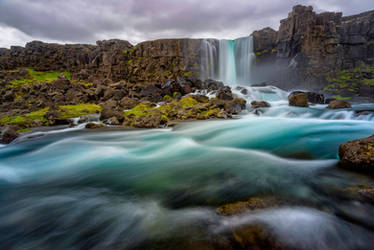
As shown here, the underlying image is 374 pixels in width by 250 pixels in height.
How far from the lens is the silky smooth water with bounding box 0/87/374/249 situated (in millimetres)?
2602

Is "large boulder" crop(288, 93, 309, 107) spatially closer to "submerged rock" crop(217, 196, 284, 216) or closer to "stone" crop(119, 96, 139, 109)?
"stone" crop(119, 96, 139, 109)

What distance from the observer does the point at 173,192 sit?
13.0ft

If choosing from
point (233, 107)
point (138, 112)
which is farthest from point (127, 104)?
point (233, 107)

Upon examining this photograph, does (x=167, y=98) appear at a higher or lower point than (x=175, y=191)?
higher

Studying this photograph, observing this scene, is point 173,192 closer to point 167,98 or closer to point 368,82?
point 167,98

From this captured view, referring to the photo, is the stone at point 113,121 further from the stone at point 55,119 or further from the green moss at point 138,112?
the stone at point 55,119

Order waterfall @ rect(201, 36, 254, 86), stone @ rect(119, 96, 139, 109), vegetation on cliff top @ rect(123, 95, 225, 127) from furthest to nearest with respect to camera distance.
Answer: waterfall @ rect(201, 36, 254, 86) → stone @ rect(119, 96, 139, 109) → vegetation on cliff top @ rect(123, 95, 225, 127)

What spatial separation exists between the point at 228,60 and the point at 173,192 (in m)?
35.9

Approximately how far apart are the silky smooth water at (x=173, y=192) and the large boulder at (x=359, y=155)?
30 cm

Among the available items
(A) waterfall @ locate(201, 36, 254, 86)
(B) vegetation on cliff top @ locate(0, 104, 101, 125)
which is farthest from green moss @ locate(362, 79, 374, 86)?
(B) vegetation on cliff top @ locate(0, 104, 101, 125)

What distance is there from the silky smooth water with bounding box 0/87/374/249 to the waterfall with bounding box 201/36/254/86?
28.5 metres

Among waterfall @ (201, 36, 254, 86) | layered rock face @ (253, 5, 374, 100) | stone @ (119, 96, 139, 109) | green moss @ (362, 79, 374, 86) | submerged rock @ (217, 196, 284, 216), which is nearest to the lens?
submerged rock @ (217, 196, 284, 216)

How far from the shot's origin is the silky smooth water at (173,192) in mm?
2602

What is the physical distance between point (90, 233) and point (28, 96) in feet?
94.3
